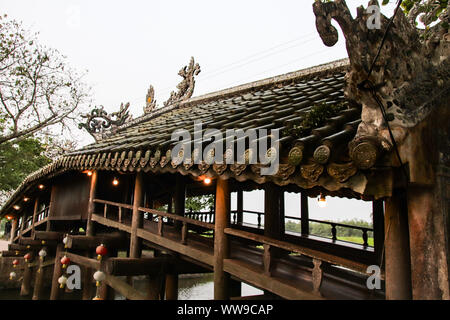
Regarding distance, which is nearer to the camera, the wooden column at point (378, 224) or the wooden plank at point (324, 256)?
the wooden plank at point (324, 256)

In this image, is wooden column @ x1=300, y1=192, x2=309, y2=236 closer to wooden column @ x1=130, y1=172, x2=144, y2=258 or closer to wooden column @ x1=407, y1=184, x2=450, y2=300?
wooden column @ x1=130, y1=172, x2=144, y2=258

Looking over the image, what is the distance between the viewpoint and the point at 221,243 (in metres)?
3.84

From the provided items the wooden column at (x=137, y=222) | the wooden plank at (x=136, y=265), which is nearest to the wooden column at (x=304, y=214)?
the wooden plank at (x=136, y=265)

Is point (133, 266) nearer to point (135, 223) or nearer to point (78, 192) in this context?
point (135, 223)

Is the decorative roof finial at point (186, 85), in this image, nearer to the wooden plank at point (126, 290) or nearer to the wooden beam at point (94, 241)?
the wooden beam at point (94, 241)

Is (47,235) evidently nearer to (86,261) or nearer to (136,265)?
(86,261)

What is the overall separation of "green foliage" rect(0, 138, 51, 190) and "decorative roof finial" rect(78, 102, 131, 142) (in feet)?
35.6

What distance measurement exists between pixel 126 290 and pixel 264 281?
2.77 meters

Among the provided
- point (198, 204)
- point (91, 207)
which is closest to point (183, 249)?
point (91, 207)

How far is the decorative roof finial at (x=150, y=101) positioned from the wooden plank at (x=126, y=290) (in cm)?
704

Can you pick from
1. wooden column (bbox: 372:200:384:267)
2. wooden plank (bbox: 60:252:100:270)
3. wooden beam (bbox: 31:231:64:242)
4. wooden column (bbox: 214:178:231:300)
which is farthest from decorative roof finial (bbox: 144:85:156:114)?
wooden column (bbox: 372:200:384:267)

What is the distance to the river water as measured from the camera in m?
16.3

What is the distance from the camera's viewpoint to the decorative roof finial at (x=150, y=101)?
11223mm
